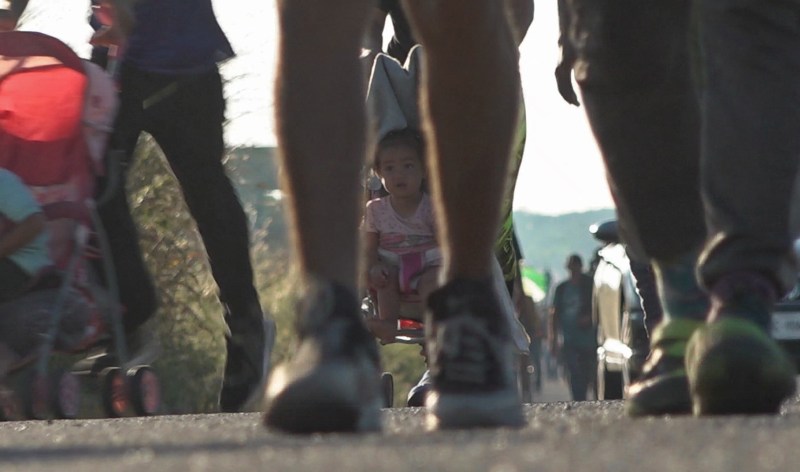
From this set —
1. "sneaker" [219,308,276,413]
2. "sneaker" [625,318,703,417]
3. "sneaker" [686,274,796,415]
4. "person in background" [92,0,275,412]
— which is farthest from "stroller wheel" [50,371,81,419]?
"sneaker" [686,274,796,415]

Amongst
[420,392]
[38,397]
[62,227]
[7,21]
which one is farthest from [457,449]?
[7,21]

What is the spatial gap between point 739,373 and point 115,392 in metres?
4.53

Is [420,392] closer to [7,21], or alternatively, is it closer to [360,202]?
[7,21]

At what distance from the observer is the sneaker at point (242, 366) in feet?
22.2

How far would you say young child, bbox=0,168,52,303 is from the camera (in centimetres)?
766

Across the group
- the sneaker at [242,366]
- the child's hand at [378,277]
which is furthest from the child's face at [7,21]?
the sneaker at [242,366]

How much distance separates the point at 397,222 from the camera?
8195mm

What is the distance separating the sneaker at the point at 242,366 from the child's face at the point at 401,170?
1426mm

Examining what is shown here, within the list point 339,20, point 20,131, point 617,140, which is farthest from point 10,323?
point 339,20

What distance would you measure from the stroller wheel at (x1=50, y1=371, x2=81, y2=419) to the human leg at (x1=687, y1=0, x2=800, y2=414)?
4.04 m

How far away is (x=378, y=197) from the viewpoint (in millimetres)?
8422

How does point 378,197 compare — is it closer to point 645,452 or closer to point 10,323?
point 10,323

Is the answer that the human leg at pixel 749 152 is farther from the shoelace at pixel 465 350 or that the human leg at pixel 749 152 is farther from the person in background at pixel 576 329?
the person in background at pixel 576 329

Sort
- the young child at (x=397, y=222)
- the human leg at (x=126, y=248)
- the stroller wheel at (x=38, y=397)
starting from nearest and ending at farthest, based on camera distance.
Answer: the stroller wheel at (x=38, y=397) < the human leg at (x=126, y=248) < the young child at (x=397, y=222)
